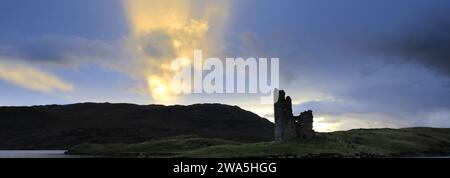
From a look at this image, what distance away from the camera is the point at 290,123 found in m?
119

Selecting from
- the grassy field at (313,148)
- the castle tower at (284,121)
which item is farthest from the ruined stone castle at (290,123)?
the grassy field at (313,148)

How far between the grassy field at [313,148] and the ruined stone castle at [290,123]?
2062 millimetres

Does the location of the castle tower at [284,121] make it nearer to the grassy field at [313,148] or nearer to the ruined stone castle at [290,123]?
the ruined stone castle at [290,123]

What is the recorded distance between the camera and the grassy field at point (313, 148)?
112 m

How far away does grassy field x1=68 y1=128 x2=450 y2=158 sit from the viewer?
111500 millimetres

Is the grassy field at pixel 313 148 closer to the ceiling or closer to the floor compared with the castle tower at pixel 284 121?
closer to the floor

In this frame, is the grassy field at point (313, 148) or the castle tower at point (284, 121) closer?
the grassy field at point (313, 148)

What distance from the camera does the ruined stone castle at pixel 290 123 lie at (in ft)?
386

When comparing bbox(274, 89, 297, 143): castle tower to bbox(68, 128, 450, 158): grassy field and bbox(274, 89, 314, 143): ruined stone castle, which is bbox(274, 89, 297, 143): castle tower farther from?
bbox(68, 128, 450, 158): grassy field
